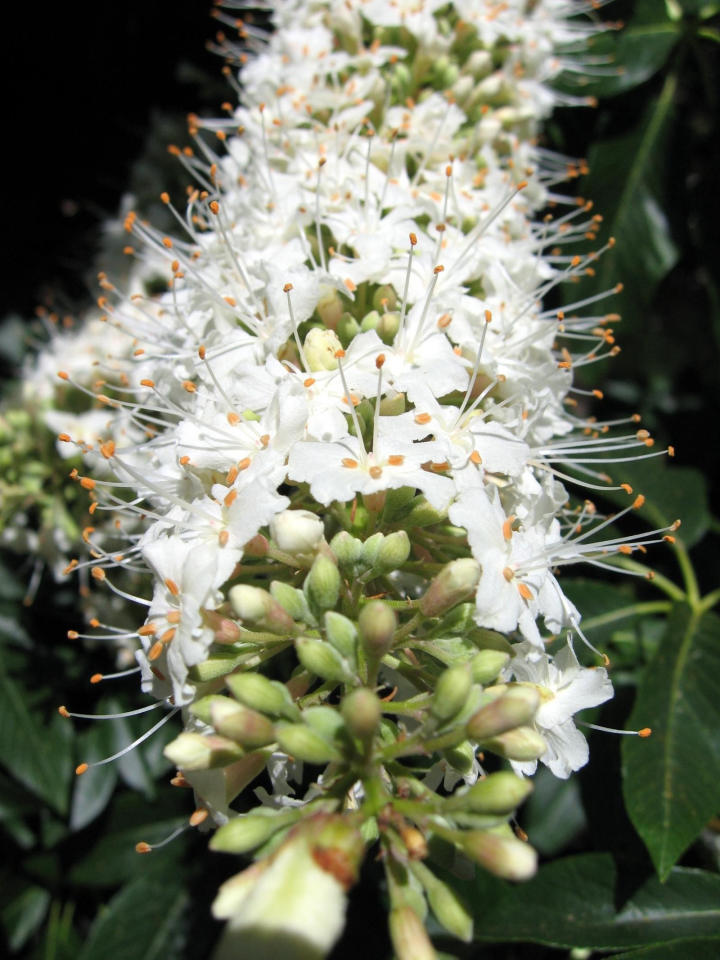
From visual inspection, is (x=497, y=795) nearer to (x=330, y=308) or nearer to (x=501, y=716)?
(x=501, y=716)

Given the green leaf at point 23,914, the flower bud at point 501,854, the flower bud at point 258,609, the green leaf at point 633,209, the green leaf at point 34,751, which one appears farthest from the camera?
the green leaf at point 23,914

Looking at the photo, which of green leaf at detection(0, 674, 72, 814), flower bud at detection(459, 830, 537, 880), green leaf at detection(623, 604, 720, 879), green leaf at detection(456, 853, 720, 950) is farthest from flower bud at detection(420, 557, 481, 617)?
green leaf at detection(0, 674, 72, 814)

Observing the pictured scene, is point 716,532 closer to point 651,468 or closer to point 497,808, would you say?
point 651,468

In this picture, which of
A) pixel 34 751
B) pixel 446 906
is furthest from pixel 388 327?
pixel 34 751

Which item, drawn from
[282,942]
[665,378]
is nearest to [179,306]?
[282,942]

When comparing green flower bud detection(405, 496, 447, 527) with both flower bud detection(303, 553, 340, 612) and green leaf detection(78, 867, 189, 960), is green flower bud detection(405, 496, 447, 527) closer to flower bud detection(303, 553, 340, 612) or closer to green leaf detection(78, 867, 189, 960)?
flower bud detection(303, 553, 340, 612)

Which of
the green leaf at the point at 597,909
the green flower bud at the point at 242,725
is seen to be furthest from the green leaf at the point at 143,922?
the green flower bud at the point at 242,725

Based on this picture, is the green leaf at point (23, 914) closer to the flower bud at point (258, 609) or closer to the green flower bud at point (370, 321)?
the flower bud at point (258, 609)
